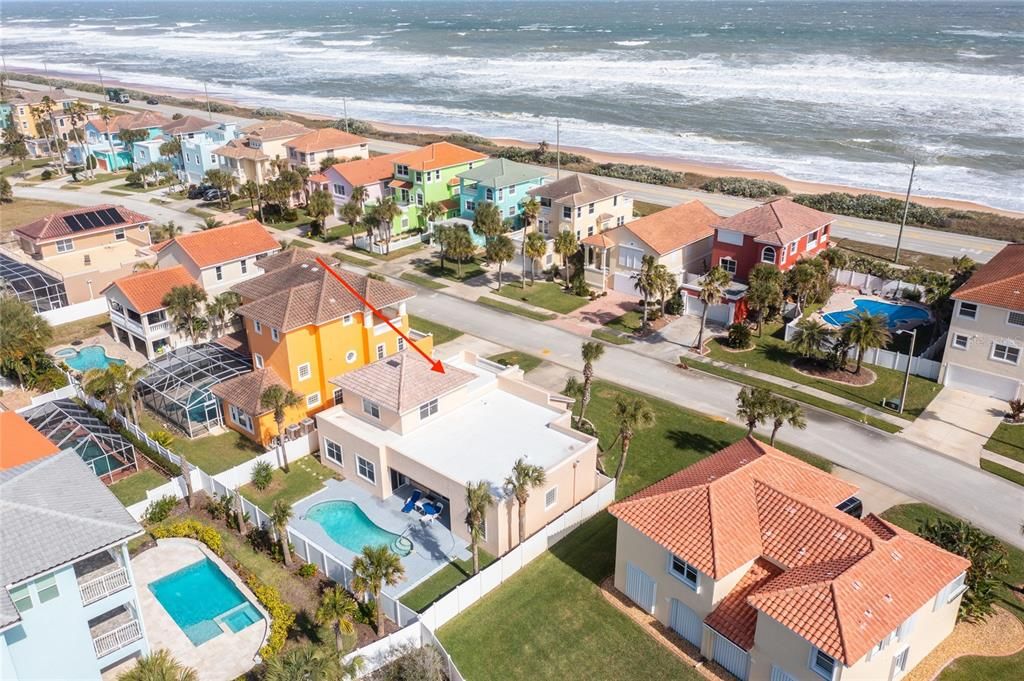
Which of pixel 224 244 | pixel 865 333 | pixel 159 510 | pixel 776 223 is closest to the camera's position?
pixel 159 510

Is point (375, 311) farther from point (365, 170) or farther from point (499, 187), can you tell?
point (365, 170)

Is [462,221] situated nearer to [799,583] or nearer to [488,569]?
[488,569]

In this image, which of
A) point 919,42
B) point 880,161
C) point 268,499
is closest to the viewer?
point 268,499

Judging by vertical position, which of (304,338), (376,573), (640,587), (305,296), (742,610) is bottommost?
(640,587)

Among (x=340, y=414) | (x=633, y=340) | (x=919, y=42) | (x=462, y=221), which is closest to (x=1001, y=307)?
(x=633, y=340)

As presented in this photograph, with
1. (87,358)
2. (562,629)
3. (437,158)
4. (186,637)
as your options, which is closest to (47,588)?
(186,637)

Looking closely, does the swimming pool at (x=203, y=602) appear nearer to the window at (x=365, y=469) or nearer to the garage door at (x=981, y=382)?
the window at (x=365, y=469)

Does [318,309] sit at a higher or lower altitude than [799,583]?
higher
